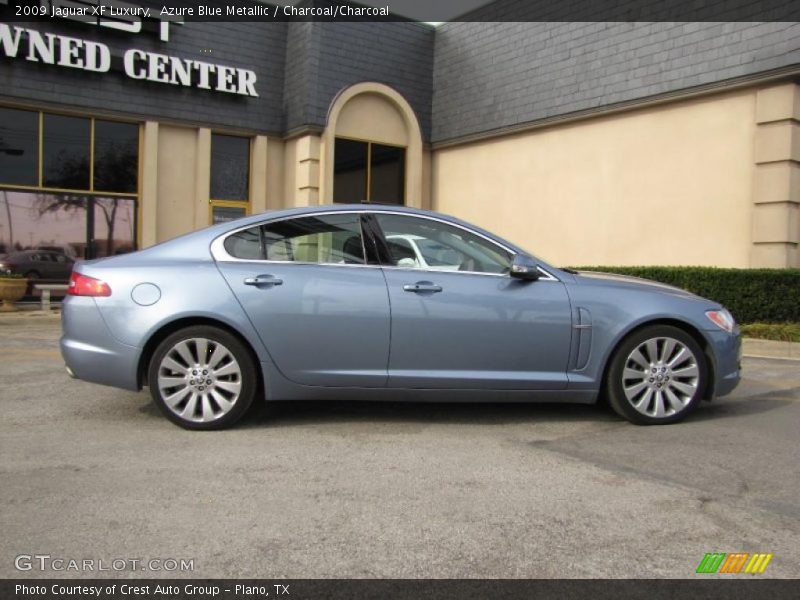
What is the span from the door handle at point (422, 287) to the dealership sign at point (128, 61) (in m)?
11.0

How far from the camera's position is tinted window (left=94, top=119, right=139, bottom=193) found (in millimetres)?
13820

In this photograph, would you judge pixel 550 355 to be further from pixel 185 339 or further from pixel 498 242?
pixel 185 339

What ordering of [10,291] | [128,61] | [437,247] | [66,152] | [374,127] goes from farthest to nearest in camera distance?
[374,127] → [66,152] → [128,61] → [10,291] → [437,247]

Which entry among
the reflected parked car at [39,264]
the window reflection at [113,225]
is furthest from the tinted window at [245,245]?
the reflected parked car at [39,264]

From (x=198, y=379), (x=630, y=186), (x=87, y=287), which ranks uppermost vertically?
(x=630, y=186)

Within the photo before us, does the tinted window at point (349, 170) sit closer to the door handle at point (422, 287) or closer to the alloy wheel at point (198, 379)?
the door handle at point (422, 287)

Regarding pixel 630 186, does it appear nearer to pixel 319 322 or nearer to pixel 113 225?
pixel 319 322

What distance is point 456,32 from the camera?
53.2ft

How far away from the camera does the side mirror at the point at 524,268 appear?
4.83 meters

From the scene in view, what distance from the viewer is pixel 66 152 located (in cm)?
1352

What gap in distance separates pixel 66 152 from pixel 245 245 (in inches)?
415

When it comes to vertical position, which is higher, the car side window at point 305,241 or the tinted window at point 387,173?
the tinted window at point 387,173

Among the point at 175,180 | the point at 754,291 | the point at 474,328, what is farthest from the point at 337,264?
the point at 175,180

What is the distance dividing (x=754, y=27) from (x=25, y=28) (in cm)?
1252
